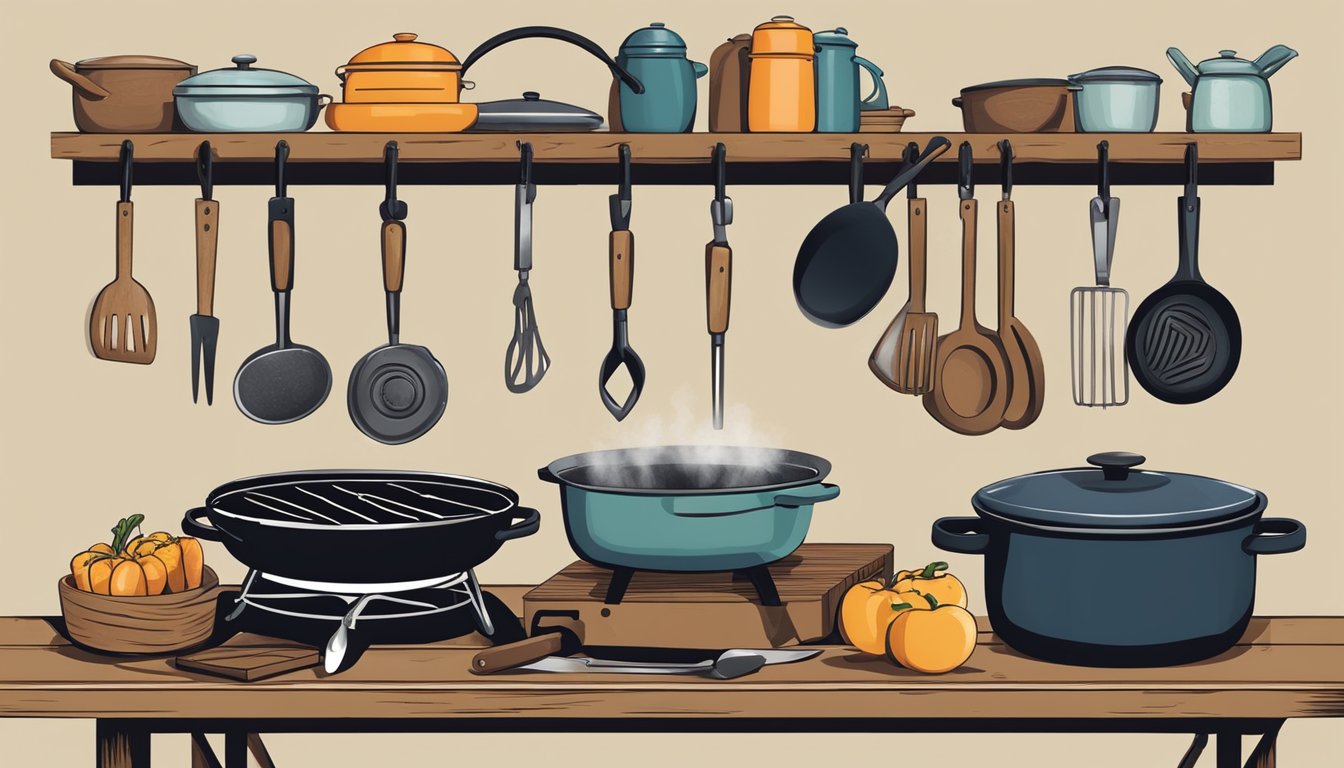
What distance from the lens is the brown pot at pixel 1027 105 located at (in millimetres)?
5012

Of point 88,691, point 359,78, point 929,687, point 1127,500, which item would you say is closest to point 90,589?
point 88,691

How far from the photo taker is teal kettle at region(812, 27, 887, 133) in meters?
5.01

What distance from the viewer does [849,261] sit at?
5.03 metres

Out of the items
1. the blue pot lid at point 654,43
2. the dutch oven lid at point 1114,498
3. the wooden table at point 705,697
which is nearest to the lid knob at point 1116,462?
the dutch oven lid at point 1114,498

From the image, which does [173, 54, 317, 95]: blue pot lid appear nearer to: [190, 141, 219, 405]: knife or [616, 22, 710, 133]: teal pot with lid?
[190, 141, 219, 405]: knife

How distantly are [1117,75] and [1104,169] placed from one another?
7.6 inches

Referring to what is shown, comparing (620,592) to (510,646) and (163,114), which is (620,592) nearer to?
(510,646)

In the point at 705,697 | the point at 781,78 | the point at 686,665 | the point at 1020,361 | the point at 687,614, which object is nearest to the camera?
the point at 705,697

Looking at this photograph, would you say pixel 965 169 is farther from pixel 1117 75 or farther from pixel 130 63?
pixel 130 63

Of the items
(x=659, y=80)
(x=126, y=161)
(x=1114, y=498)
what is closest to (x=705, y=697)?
(x=1114, y=498)

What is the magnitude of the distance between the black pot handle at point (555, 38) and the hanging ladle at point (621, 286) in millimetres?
140

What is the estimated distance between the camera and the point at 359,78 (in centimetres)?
500

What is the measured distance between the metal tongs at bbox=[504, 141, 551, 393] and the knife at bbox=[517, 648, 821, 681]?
596mm

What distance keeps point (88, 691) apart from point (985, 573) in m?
1.75
